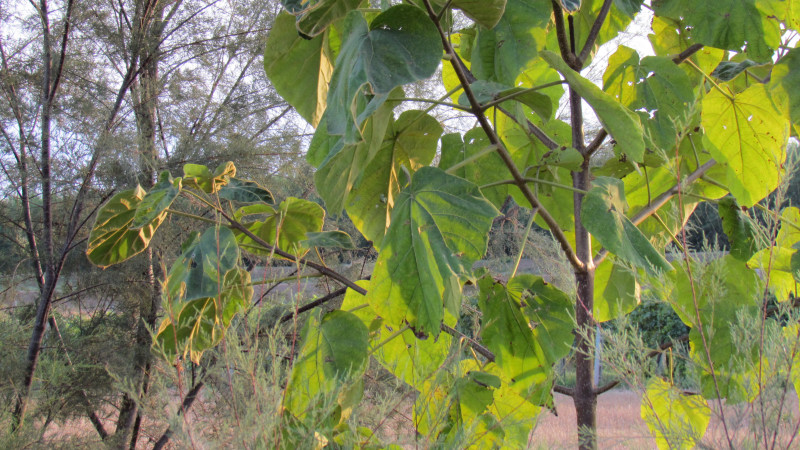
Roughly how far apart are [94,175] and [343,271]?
45.1 inches

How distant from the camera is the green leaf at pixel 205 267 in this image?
45 centimetres

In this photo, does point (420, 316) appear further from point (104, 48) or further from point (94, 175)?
point (104, 48)

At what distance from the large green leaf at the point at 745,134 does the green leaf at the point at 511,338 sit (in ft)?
0.77

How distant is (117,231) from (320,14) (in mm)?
371

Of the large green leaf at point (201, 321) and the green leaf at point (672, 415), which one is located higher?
the large green leaf at point (201, 321)

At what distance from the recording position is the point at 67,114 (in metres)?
2.28

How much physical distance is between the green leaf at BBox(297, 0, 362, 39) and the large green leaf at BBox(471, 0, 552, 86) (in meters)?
0.15

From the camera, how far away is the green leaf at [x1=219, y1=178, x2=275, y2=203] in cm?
59

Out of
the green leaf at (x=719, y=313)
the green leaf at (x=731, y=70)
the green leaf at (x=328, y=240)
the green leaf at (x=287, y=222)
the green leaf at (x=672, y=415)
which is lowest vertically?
the green leaf at (x=672, y=415)

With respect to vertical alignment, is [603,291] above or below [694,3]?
below

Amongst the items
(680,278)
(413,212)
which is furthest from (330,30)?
(680,278)

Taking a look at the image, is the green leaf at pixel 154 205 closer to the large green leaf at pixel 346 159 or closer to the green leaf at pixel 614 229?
the large green leaf at pixel 346 159

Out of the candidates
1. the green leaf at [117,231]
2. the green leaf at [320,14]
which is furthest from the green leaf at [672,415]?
the green leaf at [117,231]

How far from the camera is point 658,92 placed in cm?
50
